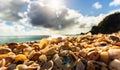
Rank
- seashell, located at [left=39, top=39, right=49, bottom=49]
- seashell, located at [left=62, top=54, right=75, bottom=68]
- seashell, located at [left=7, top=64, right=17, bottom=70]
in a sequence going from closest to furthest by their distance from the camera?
seashell, located at [left=62, top=54, right=75, bottom=68]
seashell, located at [left=7, top=64, right=17, bottom=70]
seashell, located at [left=39, top=39, right=49, bottom=49]

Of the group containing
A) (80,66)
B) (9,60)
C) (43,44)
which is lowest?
(80,66)

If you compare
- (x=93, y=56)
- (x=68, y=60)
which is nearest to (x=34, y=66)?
(x=68, y=60)

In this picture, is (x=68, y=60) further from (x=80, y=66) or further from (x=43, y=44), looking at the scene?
(x=43, y=44)

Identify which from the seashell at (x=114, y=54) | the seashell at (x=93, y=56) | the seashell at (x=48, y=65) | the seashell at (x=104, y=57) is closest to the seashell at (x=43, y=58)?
the seashell at (x=48, y=65)

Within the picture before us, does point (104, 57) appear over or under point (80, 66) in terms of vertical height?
over

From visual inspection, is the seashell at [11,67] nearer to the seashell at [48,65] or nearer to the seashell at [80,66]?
the seashell at [48,65]

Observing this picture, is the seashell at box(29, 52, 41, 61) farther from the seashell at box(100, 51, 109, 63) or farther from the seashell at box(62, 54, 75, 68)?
the seashell at box(100, 51, 109, 63)

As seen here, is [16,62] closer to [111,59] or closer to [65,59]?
[65,59]

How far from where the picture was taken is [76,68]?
3.63 meters

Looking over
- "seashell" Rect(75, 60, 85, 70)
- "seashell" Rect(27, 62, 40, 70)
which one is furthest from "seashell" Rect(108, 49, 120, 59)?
"seashell" Rect(27, 62, 40, 70)

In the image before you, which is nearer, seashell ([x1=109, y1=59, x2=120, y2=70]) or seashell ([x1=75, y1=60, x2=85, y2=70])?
seashell ([x1=109, y1=59, x2=120, y2=70])

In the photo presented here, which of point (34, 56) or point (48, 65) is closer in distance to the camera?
point (48, 65)

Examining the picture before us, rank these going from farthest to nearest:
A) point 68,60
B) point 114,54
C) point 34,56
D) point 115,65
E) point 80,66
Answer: point 34,56 → point 68,60 → point 114,54 → point 80,66 → point 115,65

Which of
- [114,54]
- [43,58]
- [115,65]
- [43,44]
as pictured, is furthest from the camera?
[43,44]
